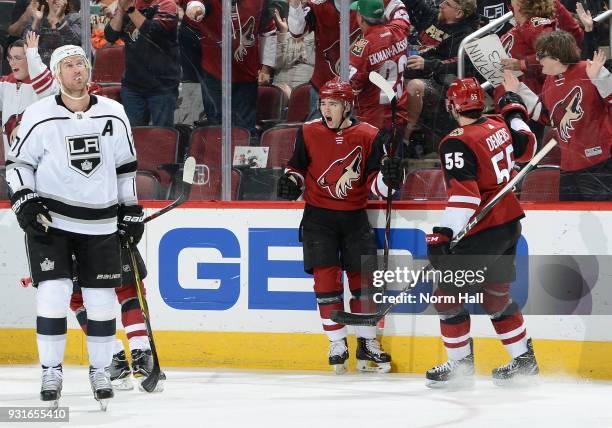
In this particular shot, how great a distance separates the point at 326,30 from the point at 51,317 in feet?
6.81

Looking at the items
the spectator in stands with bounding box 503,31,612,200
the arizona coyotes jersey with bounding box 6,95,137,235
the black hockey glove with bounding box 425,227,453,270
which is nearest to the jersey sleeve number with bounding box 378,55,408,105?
the spectator in stands with bounding box 503,31,612,200

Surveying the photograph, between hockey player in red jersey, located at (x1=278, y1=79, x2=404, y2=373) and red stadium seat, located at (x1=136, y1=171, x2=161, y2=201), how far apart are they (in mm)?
677

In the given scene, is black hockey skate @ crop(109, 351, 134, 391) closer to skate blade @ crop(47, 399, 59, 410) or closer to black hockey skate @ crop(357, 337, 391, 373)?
skate blade @ crop(47, 399, 59, 410)

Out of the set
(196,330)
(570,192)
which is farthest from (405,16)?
(196,330)

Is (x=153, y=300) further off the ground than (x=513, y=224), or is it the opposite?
(x=513, y=224)

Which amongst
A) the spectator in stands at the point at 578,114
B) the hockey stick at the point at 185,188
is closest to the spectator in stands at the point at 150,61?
the hockey stick at the point at 185,188

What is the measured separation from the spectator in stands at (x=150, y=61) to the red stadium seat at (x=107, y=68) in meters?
0.03

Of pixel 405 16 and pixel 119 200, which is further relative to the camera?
pixel 405 16

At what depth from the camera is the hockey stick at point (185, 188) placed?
538 centimetres

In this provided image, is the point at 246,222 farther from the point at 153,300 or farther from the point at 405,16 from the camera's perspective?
the point at 405,16

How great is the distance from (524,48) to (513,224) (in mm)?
831

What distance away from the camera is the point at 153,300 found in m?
5.97

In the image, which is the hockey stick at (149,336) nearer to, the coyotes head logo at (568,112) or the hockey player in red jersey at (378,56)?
the hockey player in red jersey at (378,56)

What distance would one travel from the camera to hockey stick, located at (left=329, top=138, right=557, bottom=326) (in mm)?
5238
